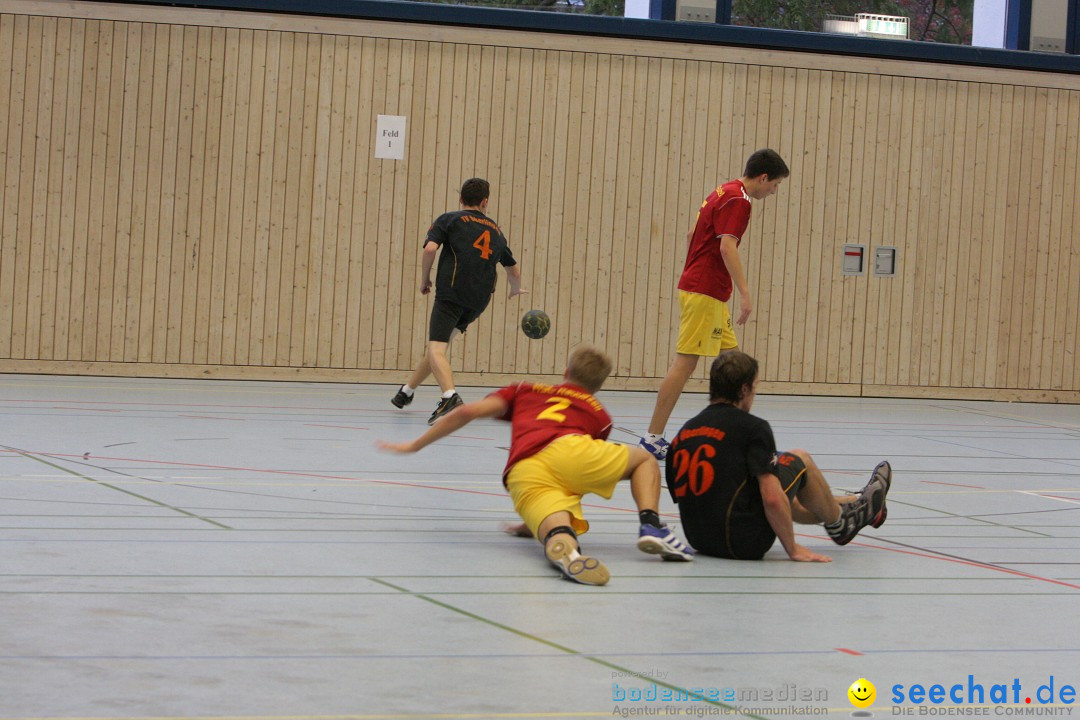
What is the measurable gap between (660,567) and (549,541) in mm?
497

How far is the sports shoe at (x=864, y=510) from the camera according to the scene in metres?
5.21

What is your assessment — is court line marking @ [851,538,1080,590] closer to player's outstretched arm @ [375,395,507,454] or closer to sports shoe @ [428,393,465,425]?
player's outstretched arm @ [375,395,507,454]

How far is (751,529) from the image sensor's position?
191 inches

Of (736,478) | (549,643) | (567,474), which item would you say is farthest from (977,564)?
(549,643)

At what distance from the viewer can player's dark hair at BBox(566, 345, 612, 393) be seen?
4984 mm

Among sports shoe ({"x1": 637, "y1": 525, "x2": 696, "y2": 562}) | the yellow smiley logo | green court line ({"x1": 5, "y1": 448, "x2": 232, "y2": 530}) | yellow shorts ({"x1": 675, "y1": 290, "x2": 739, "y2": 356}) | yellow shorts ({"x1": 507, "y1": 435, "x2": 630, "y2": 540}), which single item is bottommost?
green court line ({"x1": 5, "y1": 448, "x2": 232, "y2": 530})

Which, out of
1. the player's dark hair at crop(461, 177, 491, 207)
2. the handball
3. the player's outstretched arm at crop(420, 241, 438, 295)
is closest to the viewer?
the player's outstretched arm at crop(420, 241, 438, 295)

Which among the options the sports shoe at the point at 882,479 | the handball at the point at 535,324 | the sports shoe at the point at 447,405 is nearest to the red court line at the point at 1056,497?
the sports shoe at the point at 882,479

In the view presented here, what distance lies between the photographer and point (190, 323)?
1251cm

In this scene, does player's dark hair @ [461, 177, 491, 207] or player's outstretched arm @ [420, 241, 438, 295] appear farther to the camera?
player's dark hair @ [461, 177, 491, 207]

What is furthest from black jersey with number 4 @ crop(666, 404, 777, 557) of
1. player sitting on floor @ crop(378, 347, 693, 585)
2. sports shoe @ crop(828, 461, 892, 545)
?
sports shoe @ crop(828, 461, 892, 545)

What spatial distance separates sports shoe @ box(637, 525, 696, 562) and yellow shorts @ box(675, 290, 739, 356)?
10.0ft

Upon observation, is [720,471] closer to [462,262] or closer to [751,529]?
[751,529]

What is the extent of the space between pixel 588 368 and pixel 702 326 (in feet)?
9.46
